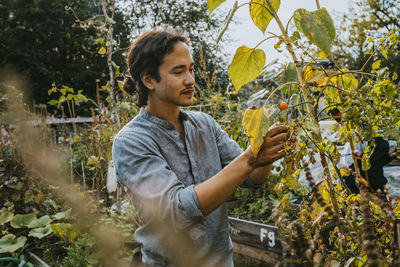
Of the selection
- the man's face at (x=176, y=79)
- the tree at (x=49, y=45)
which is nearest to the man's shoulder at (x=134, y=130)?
the man's face at (x=176, y=79)

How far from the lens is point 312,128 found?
30.6 inches

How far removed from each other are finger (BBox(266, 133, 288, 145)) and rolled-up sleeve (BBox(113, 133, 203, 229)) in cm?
32

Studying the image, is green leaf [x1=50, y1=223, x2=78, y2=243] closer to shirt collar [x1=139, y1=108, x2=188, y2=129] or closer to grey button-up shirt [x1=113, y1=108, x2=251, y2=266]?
grey button-up shirt [x1=113, y1=108, x2=251, y2=266]

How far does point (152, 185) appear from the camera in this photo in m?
1.19

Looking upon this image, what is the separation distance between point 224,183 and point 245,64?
1.29ft

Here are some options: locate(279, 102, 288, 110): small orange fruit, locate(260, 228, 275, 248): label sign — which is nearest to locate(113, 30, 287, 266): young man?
locate(279, 102, 288, 110): small orange fruit

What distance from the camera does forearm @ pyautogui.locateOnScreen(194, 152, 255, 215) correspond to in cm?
103

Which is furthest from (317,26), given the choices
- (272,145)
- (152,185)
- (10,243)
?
(10,243)

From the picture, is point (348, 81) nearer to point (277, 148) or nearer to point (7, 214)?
point (277, 148)

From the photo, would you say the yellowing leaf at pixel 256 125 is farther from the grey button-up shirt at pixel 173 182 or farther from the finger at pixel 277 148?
the grey button-up shirt at pixel 173 182

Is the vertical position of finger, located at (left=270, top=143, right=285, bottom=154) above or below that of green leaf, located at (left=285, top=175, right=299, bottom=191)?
above

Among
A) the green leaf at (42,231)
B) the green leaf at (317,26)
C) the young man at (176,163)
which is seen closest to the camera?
the green leaf at (317,26)

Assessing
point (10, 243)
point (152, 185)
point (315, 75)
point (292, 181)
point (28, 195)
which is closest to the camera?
point (315, 75)

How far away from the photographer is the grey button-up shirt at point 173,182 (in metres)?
1.15
